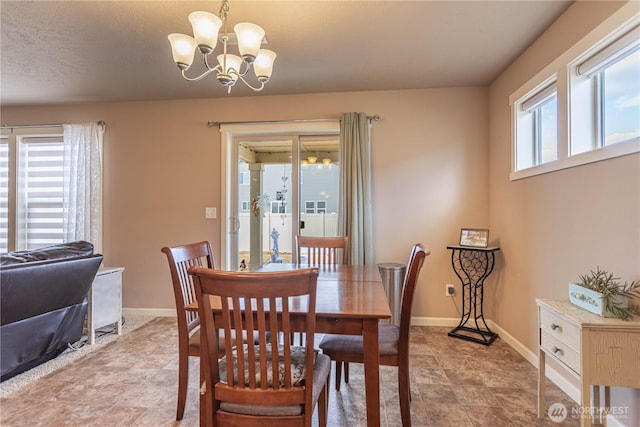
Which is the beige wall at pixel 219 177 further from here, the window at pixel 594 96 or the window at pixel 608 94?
the window at pixel 608 94

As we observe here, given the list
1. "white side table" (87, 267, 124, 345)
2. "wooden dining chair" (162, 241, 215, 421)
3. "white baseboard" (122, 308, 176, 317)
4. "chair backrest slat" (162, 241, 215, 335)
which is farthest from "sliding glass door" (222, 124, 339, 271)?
"wooden dining chair" (162, 241, 215, 421)

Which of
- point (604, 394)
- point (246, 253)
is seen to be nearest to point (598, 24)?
point (604, 394)

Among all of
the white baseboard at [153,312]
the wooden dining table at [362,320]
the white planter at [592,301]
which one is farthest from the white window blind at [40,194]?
the white planter at [592,301]

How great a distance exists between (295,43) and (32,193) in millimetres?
3751

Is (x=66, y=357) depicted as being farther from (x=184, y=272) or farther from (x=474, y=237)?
(x=474, y=237)

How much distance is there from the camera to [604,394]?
1623 millimetres

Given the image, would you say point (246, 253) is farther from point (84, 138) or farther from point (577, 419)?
point (577, 419)

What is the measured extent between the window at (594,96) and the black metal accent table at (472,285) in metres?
0.94

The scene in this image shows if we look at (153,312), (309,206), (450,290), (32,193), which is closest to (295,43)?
(309,206)

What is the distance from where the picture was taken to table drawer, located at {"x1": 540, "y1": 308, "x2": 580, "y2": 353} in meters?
1.39

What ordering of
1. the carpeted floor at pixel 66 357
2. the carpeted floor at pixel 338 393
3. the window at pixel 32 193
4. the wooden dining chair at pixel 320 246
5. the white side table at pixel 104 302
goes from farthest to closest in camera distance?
the window at pixel 32 193 < the white side table at pixel 104 302 < the wooden dining chair at pixel 320 246 < the carpeted floor at pixel 66 357 < the carpeted floor at pixel 338 393

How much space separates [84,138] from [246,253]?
229cm

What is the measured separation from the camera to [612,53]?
1672 millimetres

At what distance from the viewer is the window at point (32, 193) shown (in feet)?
12.3
